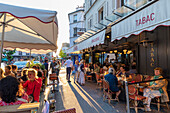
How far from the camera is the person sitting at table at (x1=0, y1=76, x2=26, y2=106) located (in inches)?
91.7

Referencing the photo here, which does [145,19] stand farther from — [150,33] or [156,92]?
Answer: [150,33]

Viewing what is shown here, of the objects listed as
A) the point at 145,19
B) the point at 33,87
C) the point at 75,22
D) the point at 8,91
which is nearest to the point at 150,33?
the point at 145,19

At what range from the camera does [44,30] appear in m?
3.06

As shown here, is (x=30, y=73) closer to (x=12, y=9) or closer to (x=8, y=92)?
(x=8, y=92)

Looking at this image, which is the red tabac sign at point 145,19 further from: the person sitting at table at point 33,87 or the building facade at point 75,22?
the building facade at point 75,22

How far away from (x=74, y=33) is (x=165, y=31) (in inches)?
1230

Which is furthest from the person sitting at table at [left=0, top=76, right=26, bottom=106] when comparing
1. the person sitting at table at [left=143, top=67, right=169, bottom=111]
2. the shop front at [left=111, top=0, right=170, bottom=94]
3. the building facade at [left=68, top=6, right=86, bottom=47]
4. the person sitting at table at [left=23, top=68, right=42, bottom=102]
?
the building facade at [left=68, top=6, right=86, bottom=47]

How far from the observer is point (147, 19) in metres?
3.32

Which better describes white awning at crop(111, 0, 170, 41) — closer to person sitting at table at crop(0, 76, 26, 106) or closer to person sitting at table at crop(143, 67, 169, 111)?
person sitting at table at crop(143, 67, 169, 111)

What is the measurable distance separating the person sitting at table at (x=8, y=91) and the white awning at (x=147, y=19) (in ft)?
11.1

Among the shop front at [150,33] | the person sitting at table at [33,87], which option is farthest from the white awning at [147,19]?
the person sitting at table at [33,87]

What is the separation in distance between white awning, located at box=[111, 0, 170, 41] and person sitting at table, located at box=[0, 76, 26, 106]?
3390mm

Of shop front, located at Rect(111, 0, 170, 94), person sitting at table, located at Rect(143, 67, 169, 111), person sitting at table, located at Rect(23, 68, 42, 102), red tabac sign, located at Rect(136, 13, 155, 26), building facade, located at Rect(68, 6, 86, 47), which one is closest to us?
shop front, located at Rect(111, 0, 170, 94)

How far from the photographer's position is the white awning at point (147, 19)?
2.89 m
